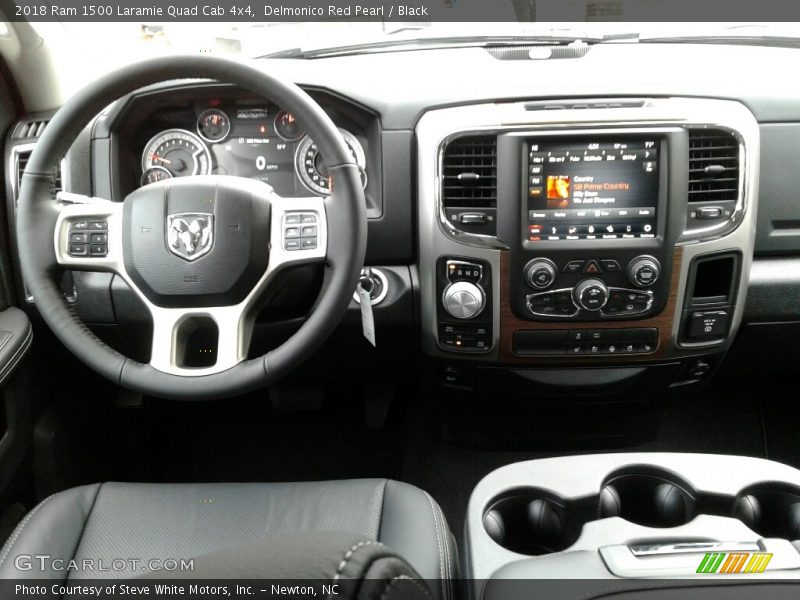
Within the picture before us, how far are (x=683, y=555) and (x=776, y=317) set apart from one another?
2.88ft

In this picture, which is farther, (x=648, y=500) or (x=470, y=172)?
(x=470, y=172)

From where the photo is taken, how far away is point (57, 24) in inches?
63.5

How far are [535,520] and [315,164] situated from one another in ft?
2.84

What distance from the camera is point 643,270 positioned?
145cm

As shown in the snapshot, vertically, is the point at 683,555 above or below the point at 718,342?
below

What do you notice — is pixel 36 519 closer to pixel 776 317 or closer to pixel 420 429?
pixel 420 429

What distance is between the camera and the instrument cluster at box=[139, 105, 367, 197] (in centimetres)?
153

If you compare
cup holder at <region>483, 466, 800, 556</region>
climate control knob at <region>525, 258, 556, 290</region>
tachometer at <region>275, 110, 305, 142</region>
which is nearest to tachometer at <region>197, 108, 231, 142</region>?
tachometer at <region>275, 110, 305, 142</region>

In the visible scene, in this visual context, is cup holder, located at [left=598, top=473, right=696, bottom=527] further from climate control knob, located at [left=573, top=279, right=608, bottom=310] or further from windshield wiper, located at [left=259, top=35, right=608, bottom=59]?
windshield wiper, located at [left=259, top=35, right=608, bottom=59]

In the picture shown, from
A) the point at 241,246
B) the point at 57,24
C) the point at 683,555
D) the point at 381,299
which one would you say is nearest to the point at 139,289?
the point at 241,246

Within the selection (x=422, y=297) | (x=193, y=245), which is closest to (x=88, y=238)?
(x=193, y=245)

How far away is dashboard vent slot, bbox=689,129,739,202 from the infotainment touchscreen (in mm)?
90

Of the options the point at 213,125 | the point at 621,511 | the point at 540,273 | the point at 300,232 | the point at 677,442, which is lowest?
the point at 677,442

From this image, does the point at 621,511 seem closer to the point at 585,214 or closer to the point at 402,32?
the point at 585,214
